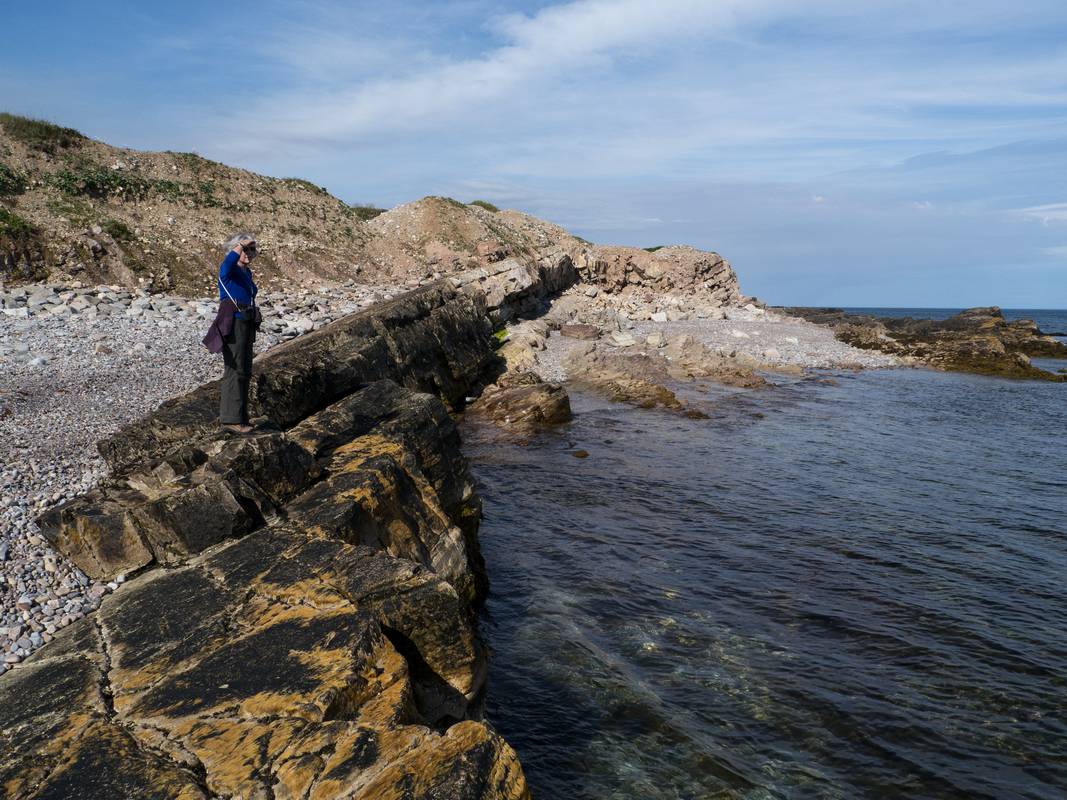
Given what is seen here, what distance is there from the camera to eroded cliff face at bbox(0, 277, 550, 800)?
4090 mm

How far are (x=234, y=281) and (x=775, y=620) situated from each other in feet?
29.4

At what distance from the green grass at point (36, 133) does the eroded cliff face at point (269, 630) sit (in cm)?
3086

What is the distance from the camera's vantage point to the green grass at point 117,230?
28.6 m

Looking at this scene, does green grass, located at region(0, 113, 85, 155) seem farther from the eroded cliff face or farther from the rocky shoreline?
the eroded cliff face

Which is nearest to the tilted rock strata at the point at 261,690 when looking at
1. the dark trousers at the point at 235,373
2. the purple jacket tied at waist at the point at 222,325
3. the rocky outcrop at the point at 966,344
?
the dark trousers at the point at 235,373

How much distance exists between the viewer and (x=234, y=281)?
30.7ft

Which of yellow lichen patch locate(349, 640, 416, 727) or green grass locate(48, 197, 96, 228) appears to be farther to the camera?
green grass locate(48, 197, 96, 228)

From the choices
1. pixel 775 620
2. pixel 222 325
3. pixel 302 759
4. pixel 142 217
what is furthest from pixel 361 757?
pixel 142 217

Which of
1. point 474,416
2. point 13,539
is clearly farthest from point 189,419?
point 474,416

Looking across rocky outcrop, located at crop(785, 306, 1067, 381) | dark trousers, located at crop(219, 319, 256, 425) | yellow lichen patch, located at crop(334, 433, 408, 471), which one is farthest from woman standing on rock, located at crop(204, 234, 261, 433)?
rocky outcrop, located at crop(785, 306, 1067, 381)

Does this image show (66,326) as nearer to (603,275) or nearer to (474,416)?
(474,416)

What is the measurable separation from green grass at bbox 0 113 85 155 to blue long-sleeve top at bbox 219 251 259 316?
A: 104ft

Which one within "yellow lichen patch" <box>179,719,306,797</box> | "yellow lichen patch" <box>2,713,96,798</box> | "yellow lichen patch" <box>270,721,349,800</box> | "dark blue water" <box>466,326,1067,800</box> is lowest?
"dark blue water" <box>466,326,1067,800</box>

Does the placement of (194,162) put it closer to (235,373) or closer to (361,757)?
(235,373)
